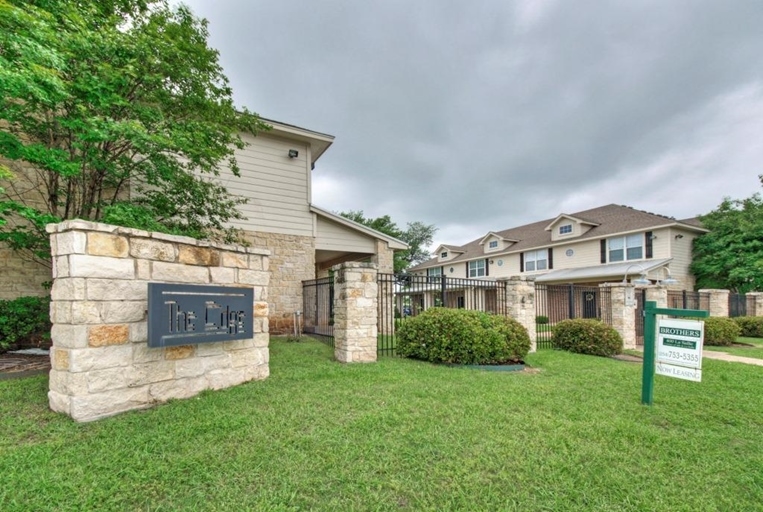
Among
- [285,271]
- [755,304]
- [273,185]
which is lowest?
[755,304]

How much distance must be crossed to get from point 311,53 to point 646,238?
20169 mm

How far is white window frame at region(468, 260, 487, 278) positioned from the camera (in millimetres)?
27397

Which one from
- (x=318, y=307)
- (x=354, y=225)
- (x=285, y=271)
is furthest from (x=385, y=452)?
(x=354, y=225)

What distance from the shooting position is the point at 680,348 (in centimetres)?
403

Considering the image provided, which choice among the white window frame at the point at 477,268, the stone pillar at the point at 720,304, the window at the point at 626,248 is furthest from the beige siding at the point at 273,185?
the white window frame at the point at 477,268

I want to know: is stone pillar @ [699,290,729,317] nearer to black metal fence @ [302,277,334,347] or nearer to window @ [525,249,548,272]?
window @ [525,249,548,272]

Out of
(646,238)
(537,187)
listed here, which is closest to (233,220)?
(537,187)

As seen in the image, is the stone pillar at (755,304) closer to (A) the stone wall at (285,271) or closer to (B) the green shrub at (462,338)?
(B) the green shrub at (462,338)

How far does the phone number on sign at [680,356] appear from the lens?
390cm

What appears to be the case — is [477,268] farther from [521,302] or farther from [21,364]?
[21,364]

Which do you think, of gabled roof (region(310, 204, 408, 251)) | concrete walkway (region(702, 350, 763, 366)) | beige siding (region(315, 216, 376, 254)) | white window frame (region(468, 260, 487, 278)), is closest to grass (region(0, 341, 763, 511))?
concrete walkway (region(702, 350, 763, 366))

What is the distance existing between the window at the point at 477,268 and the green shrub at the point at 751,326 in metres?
15.4

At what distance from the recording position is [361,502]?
2066mm

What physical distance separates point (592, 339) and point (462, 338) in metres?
4.28
